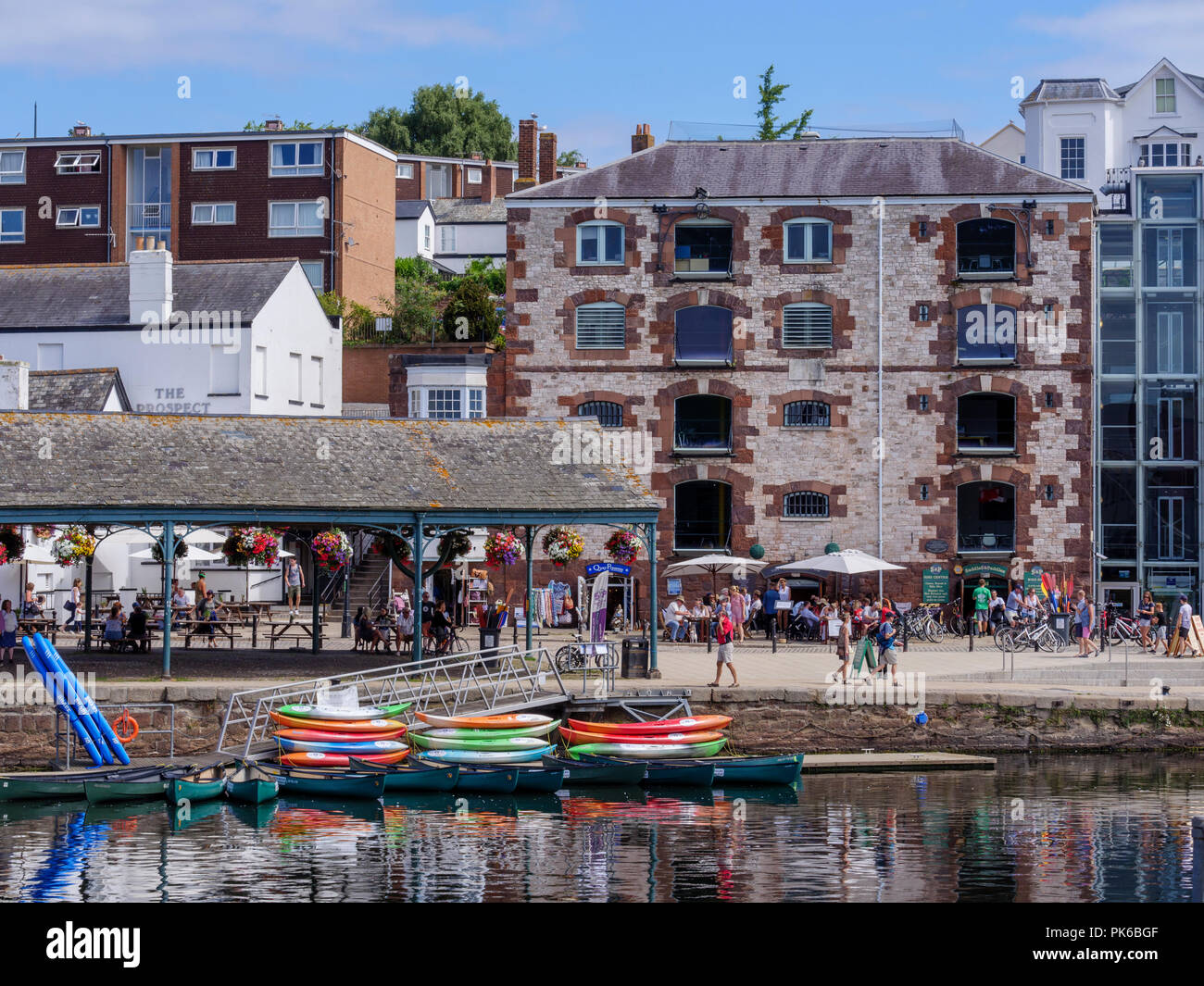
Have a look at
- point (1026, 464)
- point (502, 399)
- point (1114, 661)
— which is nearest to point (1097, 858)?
point (1114, 661)

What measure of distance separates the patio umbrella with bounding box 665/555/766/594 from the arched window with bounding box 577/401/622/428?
4.38 metres

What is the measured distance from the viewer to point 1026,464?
138 ft

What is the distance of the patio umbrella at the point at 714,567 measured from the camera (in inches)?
1487

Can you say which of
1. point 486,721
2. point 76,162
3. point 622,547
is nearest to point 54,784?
point 486,721

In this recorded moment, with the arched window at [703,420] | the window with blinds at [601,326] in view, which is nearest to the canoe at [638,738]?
the arched window at [703,420]

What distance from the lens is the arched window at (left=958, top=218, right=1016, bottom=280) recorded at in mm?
42625

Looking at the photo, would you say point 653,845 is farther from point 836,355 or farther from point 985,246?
point 985,246

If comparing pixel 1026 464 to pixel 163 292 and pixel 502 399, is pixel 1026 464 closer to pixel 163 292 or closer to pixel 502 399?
pixel 502 399

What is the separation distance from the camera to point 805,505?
4231 centimetres

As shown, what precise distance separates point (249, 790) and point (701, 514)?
21.3 metres

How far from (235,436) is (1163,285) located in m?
30.9

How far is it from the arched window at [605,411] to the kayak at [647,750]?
1766 centimetres

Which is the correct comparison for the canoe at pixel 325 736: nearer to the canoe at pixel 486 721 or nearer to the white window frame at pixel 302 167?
the canoe at pixel 486 721

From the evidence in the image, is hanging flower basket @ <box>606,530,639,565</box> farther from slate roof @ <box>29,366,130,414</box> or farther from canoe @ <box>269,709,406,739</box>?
slate roof @ <box>29,366,130,414</box>
